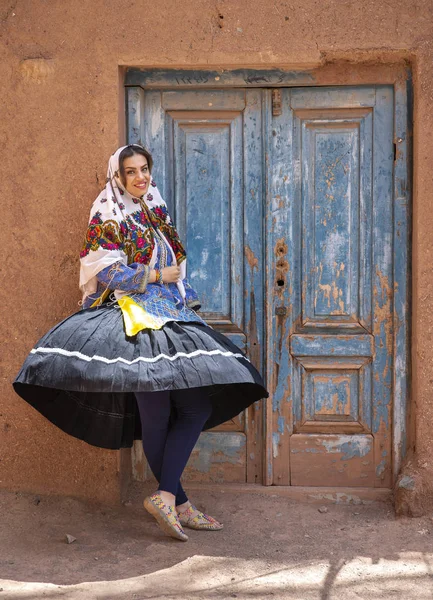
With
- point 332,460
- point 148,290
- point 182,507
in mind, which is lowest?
point 182,507

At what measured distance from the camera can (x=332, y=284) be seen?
4379 millimetres

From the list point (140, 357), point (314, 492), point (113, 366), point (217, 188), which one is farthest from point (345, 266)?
point (113, 366)

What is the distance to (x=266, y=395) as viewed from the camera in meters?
3.94

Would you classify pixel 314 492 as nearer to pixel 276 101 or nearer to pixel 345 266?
pixel 345 266

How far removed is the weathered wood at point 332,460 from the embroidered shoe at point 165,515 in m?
0.91

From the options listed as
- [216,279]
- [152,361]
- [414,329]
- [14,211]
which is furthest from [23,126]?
[414,329]

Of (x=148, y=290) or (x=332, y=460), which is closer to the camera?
(x=148, y=290)

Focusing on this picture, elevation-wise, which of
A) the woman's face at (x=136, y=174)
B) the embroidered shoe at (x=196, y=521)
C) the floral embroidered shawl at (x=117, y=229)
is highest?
the woman's face at (x=136, y=174)

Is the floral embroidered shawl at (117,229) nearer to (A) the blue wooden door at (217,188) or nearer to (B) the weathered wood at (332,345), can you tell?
(A) the blue wooden door at (217,188)

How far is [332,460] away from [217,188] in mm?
1636

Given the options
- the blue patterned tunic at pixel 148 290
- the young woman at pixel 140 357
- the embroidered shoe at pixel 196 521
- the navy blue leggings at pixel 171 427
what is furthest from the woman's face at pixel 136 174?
the embroidered shoe at pixel 196 521

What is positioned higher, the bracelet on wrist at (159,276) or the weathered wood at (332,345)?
the bracelet on wrist at (159,276)

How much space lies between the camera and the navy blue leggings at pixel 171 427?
3.76 metres

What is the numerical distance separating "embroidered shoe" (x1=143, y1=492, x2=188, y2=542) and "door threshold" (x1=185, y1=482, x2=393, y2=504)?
68 centimetres
